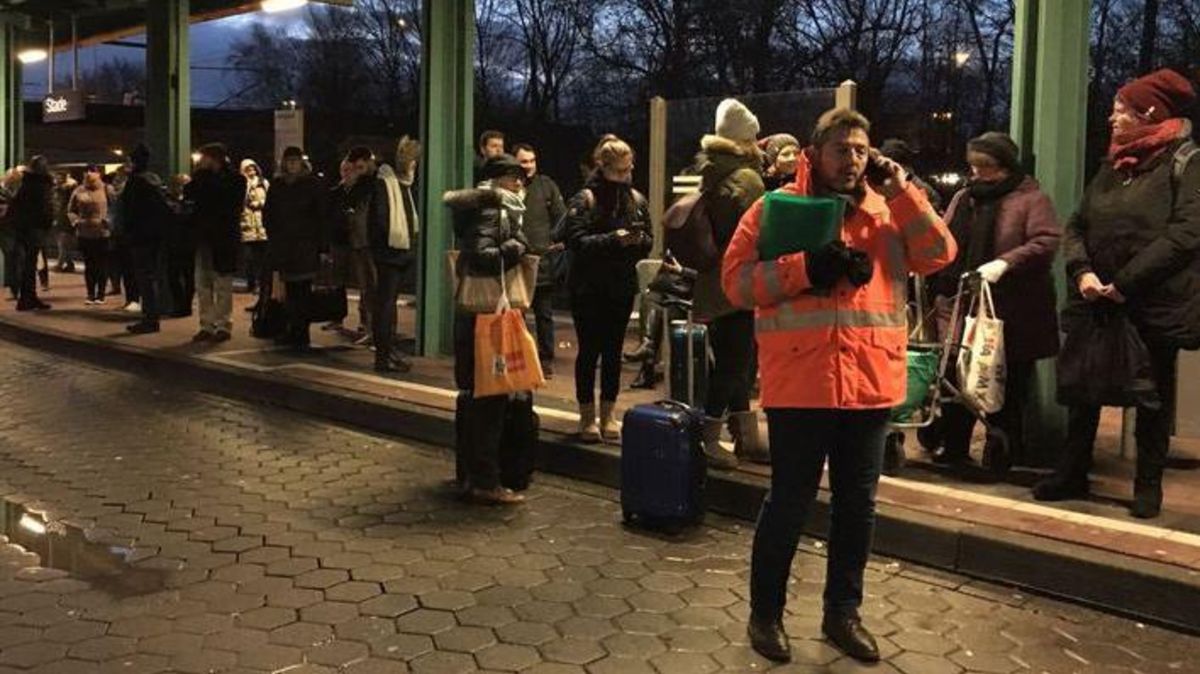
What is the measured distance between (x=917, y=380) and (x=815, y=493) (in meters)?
1.83

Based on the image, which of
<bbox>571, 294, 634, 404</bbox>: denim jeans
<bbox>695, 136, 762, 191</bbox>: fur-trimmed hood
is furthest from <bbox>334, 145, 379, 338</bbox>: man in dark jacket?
<bbox>695, 136, 762, 191</bbox>: fur-trimmed hood

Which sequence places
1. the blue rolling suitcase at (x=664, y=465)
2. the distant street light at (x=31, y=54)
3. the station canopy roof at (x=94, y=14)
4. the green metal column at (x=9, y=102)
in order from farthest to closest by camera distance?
the distant street light at (x=31, y=54) < the green metal column at (x=9, y=102) < the station canopy roof at (x=94, y=14) < the blue rolling suitcase at (x=664, y=465)

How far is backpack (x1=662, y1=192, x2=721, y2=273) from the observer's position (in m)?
5.92

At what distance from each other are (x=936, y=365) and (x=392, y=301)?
491 cm

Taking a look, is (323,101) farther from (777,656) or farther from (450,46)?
(777,656)

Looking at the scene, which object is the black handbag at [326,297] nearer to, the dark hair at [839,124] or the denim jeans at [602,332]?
the denim jeans at [602,332]

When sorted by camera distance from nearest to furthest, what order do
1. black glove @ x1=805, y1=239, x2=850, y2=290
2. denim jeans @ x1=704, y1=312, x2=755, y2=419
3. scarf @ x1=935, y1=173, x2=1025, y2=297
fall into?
black glove @ x1=805, y1=239, x2=850, y2=290 < scarf @ x1=935, y1=173, x2=1025, y2=297 < denim jeans @ x1=704, y1=312, x2=755, y2=419

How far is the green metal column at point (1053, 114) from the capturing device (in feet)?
20.4

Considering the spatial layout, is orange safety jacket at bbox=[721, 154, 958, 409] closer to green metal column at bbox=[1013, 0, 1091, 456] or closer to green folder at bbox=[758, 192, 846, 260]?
green folder at bbox=[758, 192, 846, 260]

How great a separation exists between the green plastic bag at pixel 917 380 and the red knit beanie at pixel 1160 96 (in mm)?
1439

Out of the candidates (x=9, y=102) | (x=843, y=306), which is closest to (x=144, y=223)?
(x=9, y=102)

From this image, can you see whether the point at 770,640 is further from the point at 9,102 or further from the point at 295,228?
the point at 9,102

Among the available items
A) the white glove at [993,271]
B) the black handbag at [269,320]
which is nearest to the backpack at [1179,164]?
the white glove at [993,271]

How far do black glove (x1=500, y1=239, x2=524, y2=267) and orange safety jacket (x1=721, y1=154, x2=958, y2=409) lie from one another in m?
Result: 2.01
